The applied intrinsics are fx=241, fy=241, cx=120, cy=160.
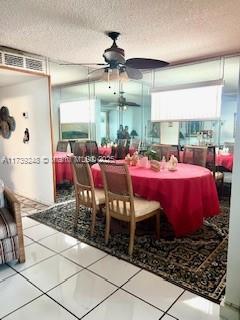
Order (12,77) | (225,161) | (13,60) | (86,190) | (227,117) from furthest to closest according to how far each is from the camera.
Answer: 1. (227,117)
2. (225,161)
3. (12,77)
4. (13,60)
5. (86,190)

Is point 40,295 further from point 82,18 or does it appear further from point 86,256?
point 82,18

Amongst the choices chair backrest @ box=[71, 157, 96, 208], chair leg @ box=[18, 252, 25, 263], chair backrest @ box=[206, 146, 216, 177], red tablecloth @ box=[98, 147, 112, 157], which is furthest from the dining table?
chair backrest @ box=[206, 146, 216, 177]

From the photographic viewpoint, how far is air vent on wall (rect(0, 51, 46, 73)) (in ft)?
11.0

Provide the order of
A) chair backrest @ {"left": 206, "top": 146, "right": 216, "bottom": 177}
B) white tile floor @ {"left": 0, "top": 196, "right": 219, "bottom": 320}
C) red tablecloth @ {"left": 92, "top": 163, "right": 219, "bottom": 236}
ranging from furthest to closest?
1. chair backrest @ {"left": 206, "top": 146, "right": 216, "bottom": 177}
2. red tablecloth @ {"left": 92, "top": 163, "right": 219, "bottom": 236}
3. white tile floor @ {"left": 0, "top": 196, "right": 219, "bottom": 320}

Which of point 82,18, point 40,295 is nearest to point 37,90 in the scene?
point 82,18

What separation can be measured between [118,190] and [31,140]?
2.38 meters

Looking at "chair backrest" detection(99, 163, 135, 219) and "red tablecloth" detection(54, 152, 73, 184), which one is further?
"red tablecloth" detection(54, 152, 73, 184)

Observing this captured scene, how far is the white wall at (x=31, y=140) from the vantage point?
12.8 ft

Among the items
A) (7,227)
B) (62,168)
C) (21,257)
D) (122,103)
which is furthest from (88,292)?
(122,103)

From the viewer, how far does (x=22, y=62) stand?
11.6ft

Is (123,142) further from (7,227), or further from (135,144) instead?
(7,227)

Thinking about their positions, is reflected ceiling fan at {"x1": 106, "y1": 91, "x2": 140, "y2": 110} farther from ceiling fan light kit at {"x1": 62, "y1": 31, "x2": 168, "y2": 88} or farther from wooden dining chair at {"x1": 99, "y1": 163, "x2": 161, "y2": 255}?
wooden dining chair at {"x1": 99, "y1": 163, "x2": 161, "y2": 255}

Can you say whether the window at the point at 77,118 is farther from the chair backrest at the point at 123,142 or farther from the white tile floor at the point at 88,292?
the white tile floor at the point at 88,292

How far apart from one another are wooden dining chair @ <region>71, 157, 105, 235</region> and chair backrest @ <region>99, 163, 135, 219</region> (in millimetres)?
247
